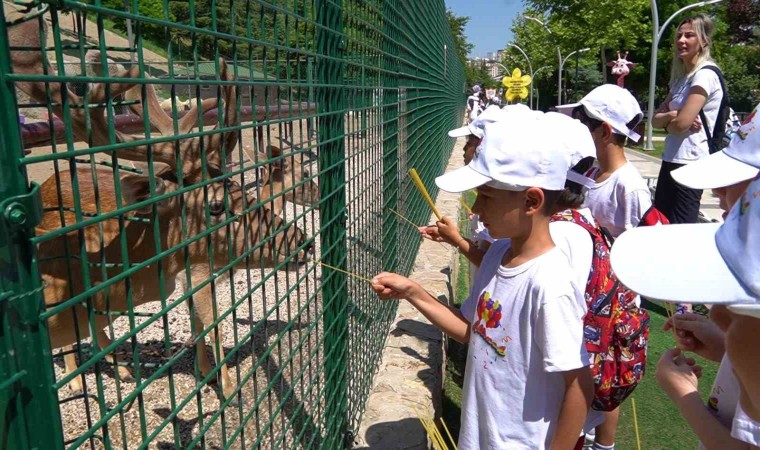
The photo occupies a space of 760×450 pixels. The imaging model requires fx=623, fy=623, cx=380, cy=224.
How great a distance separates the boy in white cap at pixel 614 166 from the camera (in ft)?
11.0

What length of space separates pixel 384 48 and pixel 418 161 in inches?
91.0

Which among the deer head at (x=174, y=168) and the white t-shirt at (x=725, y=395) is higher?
the deer head at (x=174, y=168)

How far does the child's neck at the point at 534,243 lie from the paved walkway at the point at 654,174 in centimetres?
694

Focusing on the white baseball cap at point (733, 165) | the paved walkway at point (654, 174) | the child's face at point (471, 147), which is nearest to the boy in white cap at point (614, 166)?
the child's face at point (471, 147)

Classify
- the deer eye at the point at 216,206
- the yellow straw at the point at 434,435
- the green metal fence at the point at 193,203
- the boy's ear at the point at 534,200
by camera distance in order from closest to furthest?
the green metal fence at the point at 193,203 → the boy's ear at the point at 534,200 → the deer eye at the point at 216,206 → the yellow straw at the point at 434,435

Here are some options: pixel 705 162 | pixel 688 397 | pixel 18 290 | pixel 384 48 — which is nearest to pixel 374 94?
pixel 384 48

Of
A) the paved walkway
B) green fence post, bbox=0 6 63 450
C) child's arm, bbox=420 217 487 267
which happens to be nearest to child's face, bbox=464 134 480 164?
child's arm, bbox=420 217 487 267

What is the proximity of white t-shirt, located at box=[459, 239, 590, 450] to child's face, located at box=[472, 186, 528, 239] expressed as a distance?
0.13 meters

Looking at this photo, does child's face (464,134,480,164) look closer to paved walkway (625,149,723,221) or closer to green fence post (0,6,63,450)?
green fence post (0,6,63,450)

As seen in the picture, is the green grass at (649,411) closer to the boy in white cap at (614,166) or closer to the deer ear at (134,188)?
the boy in white cap at (614,166)

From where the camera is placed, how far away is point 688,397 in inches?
72.1

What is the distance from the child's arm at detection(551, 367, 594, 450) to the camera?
6.56 feet

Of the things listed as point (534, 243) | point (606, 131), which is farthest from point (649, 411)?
point (534, 243)

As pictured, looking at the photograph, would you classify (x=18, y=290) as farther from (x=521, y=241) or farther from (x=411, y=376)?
(x=411, y=376)
